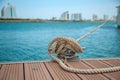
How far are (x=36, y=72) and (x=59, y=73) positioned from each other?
370 mm

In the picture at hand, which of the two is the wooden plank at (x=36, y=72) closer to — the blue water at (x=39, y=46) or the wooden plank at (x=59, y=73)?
the wooden plank at (x=59, y=73)

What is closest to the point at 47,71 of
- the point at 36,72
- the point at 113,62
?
the point at 36,72

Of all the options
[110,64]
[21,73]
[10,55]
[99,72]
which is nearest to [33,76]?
[21,73]

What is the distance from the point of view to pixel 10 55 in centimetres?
1237

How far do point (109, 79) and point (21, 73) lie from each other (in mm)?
1352

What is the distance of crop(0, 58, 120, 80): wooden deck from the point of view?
3.38 metres

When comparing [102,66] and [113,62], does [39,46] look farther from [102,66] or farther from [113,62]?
[102,66]

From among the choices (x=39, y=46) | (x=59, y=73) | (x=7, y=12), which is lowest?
(x=39, y=46)

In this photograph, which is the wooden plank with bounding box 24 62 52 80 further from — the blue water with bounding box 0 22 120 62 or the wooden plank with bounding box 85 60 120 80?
the blue water with bounding box 0 22 120 62

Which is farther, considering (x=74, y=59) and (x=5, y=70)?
(x=74, y=59)

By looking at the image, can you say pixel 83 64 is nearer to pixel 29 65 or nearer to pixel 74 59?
pixel 74 59

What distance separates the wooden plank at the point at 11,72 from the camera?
338cm

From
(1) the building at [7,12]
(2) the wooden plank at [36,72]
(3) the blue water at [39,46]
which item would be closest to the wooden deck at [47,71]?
(2) the wooden plank at [36,72]

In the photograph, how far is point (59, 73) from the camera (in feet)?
11.8
